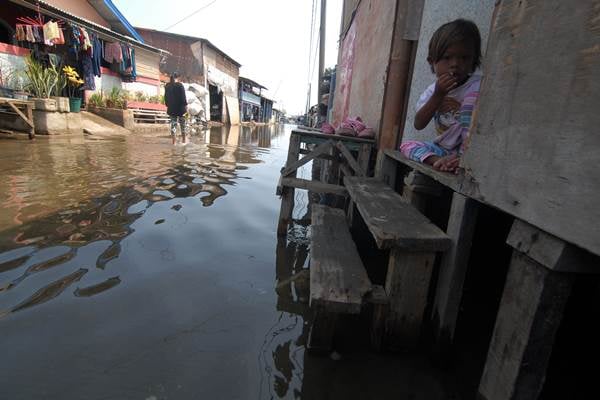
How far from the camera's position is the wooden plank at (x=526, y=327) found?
111 cm

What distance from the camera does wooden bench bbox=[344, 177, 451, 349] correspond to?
1588 millimetres

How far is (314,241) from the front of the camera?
2240mm

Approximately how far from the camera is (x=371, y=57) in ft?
16.7

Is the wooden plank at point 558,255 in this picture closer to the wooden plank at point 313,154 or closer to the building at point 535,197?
the building at point 535,197

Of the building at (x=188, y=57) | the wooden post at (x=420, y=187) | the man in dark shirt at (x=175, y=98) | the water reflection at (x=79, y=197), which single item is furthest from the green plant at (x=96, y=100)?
the wooden post at (x=420, y=187)

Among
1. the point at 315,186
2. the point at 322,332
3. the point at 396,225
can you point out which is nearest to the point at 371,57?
the point at 315,186

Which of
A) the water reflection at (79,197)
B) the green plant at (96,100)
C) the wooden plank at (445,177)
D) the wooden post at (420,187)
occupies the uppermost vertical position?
the green plant at (96,100)

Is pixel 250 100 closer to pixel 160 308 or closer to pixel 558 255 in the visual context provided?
pixel 160 308

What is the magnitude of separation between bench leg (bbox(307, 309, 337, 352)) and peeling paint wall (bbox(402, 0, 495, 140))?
7.20ft

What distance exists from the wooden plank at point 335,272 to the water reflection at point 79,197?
1.48m

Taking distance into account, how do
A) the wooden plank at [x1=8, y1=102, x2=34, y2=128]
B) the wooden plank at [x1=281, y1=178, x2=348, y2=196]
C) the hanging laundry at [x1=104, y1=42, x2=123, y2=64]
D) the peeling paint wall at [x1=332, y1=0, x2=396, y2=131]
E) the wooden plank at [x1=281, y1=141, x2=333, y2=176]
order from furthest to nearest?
1. the hanging laundry at [x1=104, y1=42, x2=123, y2=64]
2. the wooden plank at [x1=8, y1=102, x2=34, y2=128]
3. the peeling paint wall at [x1=332, y1=0, x2=396, y2=131]
4. the wooden plank at [x1=281, y1=141, x2=333, y2=176]
5. the wooden plank at [x1=281, y1=178, x2=348, y2=196]

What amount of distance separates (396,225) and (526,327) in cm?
72

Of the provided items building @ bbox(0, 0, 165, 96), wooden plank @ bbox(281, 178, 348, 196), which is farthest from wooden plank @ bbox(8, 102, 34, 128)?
wooden plank @ bbox(281, 178, 348, 196)

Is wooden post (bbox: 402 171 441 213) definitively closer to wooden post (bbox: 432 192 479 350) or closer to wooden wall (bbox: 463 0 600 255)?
wooden post (bbox: 432 192 479 350)
